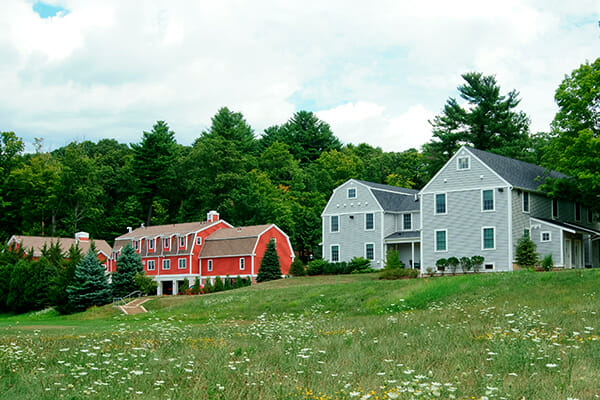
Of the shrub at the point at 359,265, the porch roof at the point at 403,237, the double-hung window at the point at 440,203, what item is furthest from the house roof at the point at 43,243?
the double-hung window at the point at 440,203

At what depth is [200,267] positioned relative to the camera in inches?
2283

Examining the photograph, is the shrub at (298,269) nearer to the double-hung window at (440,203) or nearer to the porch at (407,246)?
the porch at (407,246)

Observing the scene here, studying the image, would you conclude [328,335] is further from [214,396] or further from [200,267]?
[200,267]

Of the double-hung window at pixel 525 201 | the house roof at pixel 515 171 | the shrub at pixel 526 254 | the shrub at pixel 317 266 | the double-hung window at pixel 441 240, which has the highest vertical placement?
the house roof at pixel 515 171

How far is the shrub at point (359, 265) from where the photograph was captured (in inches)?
1825

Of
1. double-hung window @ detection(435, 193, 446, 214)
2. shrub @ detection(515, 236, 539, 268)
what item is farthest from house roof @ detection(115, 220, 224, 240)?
shrub @ detection(515, 236, 539, 268)

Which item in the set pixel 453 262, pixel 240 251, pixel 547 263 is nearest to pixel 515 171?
pixel 453 262

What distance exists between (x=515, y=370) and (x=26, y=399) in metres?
6.84

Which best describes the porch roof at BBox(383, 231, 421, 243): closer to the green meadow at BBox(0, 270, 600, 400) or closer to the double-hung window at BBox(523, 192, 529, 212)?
the double-hung window at BBox(523, 192, 529, 212)

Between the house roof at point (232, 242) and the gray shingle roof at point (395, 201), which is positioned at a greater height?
the gray shingle roof at point (395, 201)

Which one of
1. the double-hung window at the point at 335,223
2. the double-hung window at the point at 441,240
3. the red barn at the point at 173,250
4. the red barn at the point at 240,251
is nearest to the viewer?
the double-hung window at the point at 441,240

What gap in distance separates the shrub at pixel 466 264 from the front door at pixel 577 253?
7160mm

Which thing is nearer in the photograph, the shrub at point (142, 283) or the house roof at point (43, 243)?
the shrub at point (142, 283)

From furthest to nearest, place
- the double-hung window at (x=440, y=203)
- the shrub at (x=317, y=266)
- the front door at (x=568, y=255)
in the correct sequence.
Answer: the shrub at (x=317, y=266)
the double-hung window at (x=440, y=203)
the front door at (x=568, y=255)
